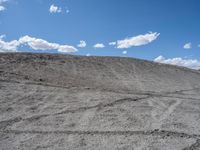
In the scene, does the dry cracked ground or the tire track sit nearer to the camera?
the dry cracked ground

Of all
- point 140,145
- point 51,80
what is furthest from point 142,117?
point 51,80

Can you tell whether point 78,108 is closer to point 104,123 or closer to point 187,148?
point 104,123

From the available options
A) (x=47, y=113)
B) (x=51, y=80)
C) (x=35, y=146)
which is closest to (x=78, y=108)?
(x=47, y=113)

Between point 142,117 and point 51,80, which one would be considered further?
point 51,80

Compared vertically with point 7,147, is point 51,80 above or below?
above

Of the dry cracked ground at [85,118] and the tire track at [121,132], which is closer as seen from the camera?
the dry cracked ground at [85,118]

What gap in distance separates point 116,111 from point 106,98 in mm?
Answer: 1733

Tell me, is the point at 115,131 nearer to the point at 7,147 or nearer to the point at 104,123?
the point at 104,123

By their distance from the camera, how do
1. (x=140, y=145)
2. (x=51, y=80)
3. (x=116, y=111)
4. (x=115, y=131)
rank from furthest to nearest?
(x=51, y=80), (x=116, y=111), (x=115, y=131), (x=140, y=145)

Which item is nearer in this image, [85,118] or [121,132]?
[121,132]

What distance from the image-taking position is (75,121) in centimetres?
646

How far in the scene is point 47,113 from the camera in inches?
276

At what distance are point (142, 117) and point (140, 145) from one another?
6.68ft

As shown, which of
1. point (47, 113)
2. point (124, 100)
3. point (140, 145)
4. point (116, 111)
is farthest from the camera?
point (124, 100)
